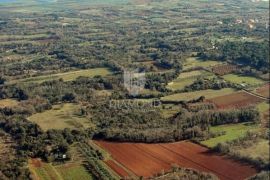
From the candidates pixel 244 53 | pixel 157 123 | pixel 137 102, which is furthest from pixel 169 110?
pixel 244 53

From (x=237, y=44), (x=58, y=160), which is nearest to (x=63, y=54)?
(x=237, y=44)

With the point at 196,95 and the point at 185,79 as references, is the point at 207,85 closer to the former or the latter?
the point at 196,95

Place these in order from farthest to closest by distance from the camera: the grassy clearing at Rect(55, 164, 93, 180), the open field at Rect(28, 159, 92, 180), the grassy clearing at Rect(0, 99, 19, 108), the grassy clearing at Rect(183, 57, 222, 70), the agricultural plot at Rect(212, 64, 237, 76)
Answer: the grassy clearing at Rect(183, 57, 222, 70)
the agricultural plot at Rect(212, 64, 237, 76)
the grassy clearing at Rect(0, 99, 19, 108)
the open field at Rect(28, 159, 92, 180)
the grassy clearing at Rect(55, 164, 93, 180)

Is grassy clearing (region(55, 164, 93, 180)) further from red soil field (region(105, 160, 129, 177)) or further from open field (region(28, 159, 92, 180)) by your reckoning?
red soil field (region(105, 160, 129, 177))

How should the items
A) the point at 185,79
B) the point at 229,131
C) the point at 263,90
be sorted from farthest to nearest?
the point at 185,79 → the point at 263,90 → the point at 229,131

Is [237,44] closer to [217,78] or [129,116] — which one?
[217,78]

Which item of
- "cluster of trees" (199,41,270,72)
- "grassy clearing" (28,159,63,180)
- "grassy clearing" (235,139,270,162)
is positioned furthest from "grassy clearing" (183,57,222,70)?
"grassy clearing" (235,139,270,162)

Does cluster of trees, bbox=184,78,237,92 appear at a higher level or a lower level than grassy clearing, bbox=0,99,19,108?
higher

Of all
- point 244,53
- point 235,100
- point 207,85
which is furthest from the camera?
point 244,53
